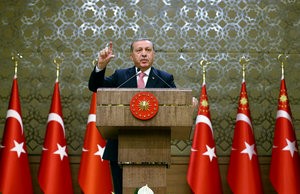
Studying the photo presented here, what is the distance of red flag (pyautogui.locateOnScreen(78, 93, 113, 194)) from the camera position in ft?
18.6

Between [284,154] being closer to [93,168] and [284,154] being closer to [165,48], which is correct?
[165,48]

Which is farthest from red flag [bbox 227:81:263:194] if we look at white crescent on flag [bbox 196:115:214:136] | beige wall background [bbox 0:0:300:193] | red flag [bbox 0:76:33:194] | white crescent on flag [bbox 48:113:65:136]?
red flag [bbox 0:76:33:194]

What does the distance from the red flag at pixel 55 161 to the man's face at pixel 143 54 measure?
7.07ft

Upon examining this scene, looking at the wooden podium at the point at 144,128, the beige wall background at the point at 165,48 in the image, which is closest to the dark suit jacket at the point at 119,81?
the wooden podium at the point at 144,128

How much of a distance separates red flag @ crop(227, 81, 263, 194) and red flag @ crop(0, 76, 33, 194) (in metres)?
2.17

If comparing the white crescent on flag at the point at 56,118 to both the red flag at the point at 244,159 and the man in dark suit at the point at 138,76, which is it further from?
the man in dark suit at the point at 138,76

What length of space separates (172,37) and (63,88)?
1.42 meters

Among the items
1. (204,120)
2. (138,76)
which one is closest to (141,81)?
(138,76)

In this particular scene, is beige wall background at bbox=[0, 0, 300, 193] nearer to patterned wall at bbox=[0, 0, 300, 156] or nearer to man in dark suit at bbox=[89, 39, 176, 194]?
patterned wall at bbox=[0, 0, 300, 156]

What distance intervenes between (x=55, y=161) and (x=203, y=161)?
61.4 inches

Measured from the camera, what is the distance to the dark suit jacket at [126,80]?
12.0 ft

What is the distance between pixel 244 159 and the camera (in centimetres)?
568

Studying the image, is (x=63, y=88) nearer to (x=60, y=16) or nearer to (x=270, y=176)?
(x=60, y=16)

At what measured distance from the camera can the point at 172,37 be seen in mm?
6395
